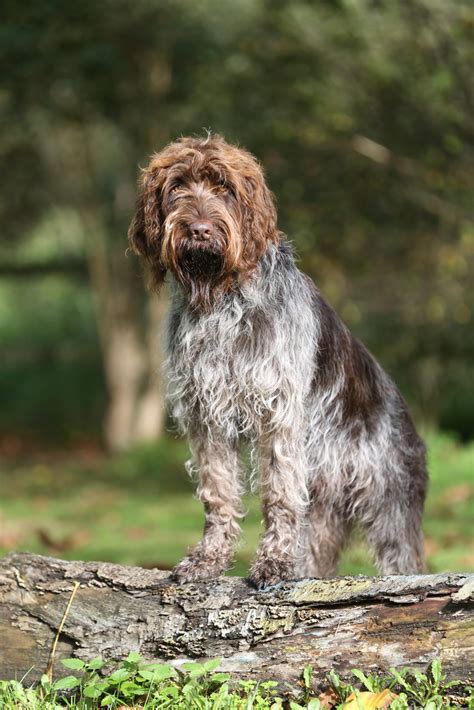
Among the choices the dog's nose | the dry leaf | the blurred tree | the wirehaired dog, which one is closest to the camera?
the dry leaf

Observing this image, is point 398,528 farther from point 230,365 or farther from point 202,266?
point 202,266

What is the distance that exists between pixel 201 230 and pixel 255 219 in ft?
1.03

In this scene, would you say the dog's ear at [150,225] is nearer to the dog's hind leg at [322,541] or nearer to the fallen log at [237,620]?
the fallen log at [237,620]

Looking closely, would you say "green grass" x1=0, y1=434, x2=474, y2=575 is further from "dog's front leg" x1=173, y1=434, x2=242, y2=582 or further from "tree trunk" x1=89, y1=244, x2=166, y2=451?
"tree trunk" x1=89, y1=244, x2=166, y2=451

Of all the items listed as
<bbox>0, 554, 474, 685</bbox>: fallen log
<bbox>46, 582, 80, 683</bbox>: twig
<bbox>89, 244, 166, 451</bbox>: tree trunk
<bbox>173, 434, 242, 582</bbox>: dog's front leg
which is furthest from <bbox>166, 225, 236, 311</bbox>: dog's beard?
<bbox>89, 244, 166, 451</bbox>: tree trunk

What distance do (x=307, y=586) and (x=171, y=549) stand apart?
488 centimetres

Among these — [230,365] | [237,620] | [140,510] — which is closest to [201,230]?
[230,365]

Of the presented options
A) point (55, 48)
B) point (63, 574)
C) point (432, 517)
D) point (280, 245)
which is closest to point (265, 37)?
point (55, 48)

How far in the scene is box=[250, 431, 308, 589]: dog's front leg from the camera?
4797 millimetres

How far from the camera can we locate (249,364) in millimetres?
4844

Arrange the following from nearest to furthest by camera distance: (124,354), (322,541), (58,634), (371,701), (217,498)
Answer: (371,701) → (58,634) → (217,498) → (322,541) → (124,354)

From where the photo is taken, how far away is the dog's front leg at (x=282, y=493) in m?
4.80

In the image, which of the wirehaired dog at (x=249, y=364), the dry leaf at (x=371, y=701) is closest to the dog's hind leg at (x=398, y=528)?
the wirehaired dog at (x=249, y=364)

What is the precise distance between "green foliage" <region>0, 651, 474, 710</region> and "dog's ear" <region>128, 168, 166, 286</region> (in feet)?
6.36
